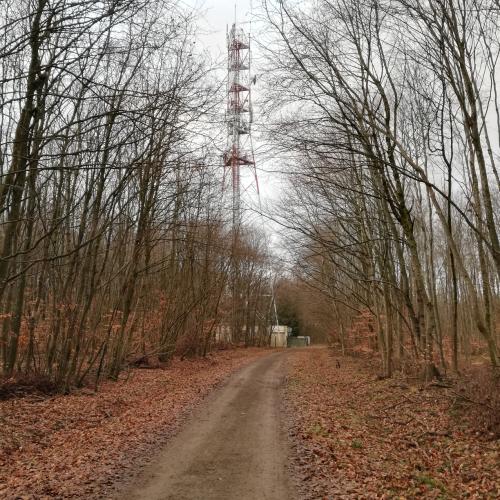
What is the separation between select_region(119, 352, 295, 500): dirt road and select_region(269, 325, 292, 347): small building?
4424 centimetres

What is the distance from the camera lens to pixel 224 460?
23.1 feet

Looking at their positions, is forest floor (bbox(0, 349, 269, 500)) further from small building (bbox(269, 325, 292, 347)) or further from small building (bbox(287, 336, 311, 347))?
small building (bbox(287, 336, 311, 347))

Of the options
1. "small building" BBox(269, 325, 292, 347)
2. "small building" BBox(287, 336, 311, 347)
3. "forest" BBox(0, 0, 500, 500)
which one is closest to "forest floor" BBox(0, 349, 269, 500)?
"forest" BBox(0, 0, 500, 500)

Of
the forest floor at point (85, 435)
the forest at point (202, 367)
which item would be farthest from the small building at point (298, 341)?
the forest floor at point (85, 435)

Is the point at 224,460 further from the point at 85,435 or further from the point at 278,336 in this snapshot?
the point at 278,336

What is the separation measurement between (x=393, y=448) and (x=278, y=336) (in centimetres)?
4930

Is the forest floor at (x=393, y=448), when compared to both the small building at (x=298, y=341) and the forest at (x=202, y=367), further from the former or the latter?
the small building at (x=298, y=341)

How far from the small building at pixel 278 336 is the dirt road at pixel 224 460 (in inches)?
1742

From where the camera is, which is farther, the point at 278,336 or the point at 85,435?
the point at 278,336

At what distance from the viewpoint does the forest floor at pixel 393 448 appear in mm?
5969

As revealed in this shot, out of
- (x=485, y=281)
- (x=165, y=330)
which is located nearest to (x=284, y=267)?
(x=165, y=330)

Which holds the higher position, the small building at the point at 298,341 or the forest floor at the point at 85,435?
the small building at the point at 298,341

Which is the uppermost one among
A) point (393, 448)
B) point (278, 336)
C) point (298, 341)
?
point (278, 336)

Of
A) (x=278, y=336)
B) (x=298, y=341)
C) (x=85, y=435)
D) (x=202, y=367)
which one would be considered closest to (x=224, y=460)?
(x=85, y=435)
